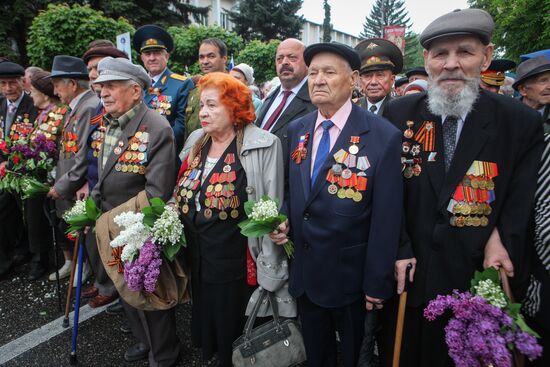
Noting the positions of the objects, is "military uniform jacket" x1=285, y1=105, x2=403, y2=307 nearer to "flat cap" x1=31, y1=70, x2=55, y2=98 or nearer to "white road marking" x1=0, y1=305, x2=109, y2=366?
"white road marking" x1=0, y1=305, x2=109, y2=366

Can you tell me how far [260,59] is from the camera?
68.4ft

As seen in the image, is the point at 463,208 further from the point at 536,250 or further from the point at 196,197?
the point at 196,197

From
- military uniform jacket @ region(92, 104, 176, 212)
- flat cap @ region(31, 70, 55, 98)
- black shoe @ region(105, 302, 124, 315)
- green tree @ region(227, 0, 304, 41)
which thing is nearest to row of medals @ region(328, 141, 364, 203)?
military uniform jacket @ region(92, 104, 176, 212)

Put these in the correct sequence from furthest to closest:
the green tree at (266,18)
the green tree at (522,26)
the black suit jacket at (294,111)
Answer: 1. the green tree at (266,18)
2. the green tree at (522,26)
3. the black suit jacket at (294,111)

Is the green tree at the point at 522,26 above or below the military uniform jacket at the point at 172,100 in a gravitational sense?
above

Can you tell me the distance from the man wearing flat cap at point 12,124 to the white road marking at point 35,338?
79.2 inches

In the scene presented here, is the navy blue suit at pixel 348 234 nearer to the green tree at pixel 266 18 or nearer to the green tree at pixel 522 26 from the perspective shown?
the green tree at pixel 522 26

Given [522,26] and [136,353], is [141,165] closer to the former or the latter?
[136,353]

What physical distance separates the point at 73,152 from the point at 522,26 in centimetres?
1358

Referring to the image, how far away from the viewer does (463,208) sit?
78.2 inches

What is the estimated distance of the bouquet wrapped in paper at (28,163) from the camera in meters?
4.07

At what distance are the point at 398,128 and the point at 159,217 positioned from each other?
1792 mm

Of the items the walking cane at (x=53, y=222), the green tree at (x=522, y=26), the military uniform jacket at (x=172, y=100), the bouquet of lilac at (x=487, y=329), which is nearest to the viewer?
the bouquet of lilac at (x=487, y=329)

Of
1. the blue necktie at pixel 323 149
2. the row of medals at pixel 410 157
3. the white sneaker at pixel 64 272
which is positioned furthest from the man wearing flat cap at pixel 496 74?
the white sneaker at pixel 64 272
